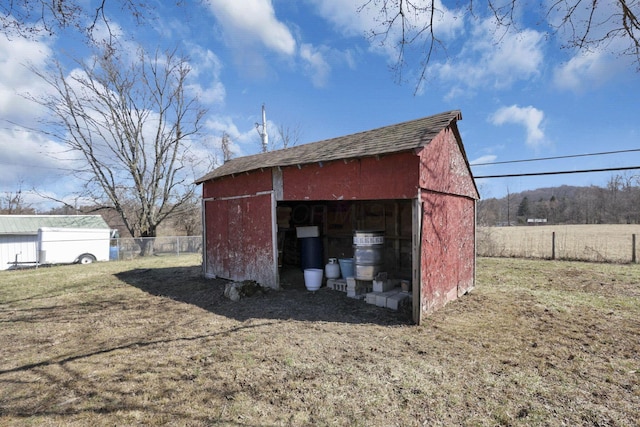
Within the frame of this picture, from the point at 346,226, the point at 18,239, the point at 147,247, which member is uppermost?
the point at 346,226

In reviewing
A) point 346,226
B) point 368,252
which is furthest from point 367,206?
point 368,252

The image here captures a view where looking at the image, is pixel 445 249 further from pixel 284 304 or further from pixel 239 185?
pixel 239 185

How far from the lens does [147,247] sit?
19422 mm

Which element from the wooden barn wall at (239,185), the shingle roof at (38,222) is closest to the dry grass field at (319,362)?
the wooden barn wall at (239,185)

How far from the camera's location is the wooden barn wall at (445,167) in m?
5.89

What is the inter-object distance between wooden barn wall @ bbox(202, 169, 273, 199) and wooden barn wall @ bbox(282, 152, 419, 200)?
0.77 meters

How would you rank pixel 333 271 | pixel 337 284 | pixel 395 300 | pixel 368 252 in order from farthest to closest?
pixel 333 271, pixel 337 284, pixel 368 252, pixel 395 300

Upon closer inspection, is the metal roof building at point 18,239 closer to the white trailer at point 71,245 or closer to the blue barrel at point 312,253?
the white trailer at point 71,245

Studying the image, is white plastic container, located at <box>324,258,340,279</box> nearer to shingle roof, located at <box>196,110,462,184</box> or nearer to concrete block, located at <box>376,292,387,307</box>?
concrete block, located at <box>376,292,387,307</box>

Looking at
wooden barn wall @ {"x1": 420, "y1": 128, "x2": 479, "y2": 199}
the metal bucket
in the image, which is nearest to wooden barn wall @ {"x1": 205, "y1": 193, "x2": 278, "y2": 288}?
the metal bucket

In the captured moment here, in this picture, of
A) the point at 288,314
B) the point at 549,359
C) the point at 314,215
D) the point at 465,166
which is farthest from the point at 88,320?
the point at 465,166

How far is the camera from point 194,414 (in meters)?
2.96

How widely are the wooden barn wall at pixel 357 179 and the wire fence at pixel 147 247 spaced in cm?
1508

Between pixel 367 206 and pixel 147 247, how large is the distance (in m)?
15.9
